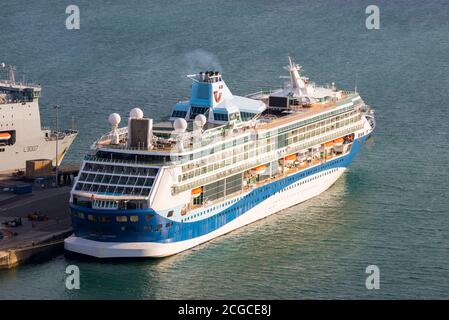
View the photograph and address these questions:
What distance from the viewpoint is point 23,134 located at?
136 m

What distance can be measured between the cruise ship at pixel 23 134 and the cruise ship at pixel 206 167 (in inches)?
645

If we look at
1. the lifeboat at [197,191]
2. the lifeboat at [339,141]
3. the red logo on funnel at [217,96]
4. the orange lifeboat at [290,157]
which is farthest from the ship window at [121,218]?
the lifeboat at [339,141]

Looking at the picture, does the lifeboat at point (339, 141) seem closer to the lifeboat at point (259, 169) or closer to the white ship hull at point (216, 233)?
the white ship hull at point (216, 233)

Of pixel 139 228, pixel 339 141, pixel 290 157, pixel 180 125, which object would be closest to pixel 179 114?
pixel 290 157

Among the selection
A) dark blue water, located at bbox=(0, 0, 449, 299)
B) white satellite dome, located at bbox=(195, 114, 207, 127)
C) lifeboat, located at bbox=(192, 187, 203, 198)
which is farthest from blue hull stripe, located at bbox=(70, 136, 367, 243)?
white satellite dome, located at bbox=(195, 114, 207, 127)

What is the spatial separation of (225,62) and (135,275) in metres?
69.4

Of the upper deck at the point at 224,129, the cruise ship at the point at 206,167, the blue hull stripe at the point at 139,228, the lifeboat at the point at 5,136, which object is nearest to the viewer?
the blue hull stripe at the point at 139,228

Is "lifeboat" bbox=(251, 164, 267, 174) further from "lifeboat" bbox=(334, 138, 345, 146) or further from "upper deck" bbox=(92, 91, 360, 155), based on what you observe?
"lifeboat" bbox=(334, 138, 345, 146)

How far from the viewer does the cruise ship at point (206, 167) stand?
4370 inches

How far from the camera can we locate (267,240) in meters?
117

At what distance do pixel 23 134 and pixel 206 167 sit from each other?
25.7 m

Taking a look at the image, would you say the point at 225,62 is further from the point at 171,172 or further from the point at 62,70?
the point at 171,172

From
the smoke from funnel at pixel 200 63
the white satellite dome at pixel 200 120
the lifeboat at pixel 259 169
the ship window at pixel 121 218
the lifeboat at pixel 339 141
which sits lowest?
the ship window at pixel 121 218

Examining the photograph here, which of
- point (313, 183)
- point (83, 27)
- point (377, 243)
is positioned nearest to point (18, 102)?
point (313, 183)
